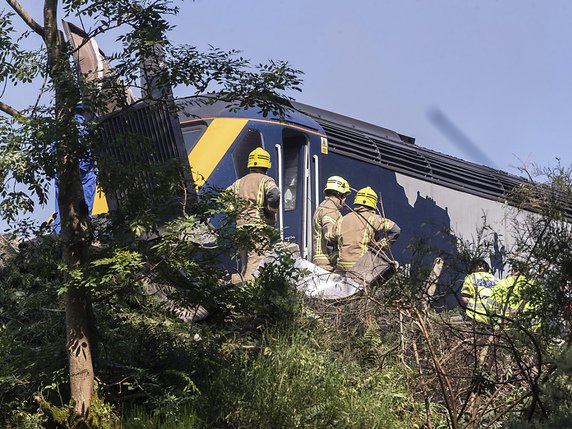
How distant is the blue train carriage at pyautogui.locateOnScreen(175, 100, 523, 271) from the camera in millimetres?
13695

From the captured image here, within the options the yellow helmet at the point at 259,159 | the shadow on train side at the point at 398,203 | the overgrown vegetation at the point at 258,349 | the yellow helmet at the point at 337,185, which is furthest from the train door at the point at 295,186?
the overgrown vegetation at the point at 258,349

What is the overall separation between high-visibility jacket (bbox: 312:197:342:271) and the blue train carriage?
4.2 inches

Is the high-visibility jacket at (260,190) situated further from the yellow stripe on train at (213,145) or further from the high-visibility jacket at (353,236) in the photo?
the high-visibility jacket at (353,236)

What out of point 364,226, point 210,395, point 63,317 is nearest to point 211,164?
point 364,226

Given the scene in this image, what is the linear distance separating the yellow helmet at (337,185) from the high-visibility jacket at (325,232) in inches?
7.5

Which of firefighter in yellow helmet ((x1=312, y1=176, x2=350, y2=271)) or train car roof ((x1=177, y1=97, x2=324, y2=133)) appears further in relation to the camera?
firefighter in yellow helmet ((x1=312, y1=176, x2=350, y2=271))

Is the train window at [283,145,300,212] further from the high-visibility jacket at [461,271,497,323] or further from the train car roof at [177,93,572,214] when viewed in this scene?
the high-visibility jacket at [461,271,497,323]

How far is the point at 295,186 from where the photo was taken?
47.2 ft

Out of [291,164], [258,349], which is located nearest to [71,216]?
[258,349]

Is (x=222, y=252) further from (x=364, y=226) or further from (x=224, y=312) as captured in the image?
(x=364, y=226)

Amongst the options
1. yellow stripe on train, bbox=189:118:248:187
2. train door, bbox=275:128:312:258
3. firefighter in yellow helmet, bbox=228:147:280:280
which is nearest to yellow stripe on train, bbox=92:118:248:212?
yellow stripe on train, bbox=189:118:248:187

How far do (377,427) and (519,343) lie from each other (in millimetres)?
1372

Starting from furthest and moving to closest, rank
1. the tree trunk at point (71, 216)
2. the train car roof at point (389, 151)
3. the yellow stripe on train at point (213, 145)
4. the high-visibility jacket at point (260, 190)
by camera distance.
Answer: the train car roof at point (389, 151) < the yellow stripe on train at point (213, 145) < the high-visibility jacket at point (260, 190) < the tree trunk at point (71, 216)

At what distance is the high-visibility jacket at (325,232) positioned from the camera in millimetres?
13922
